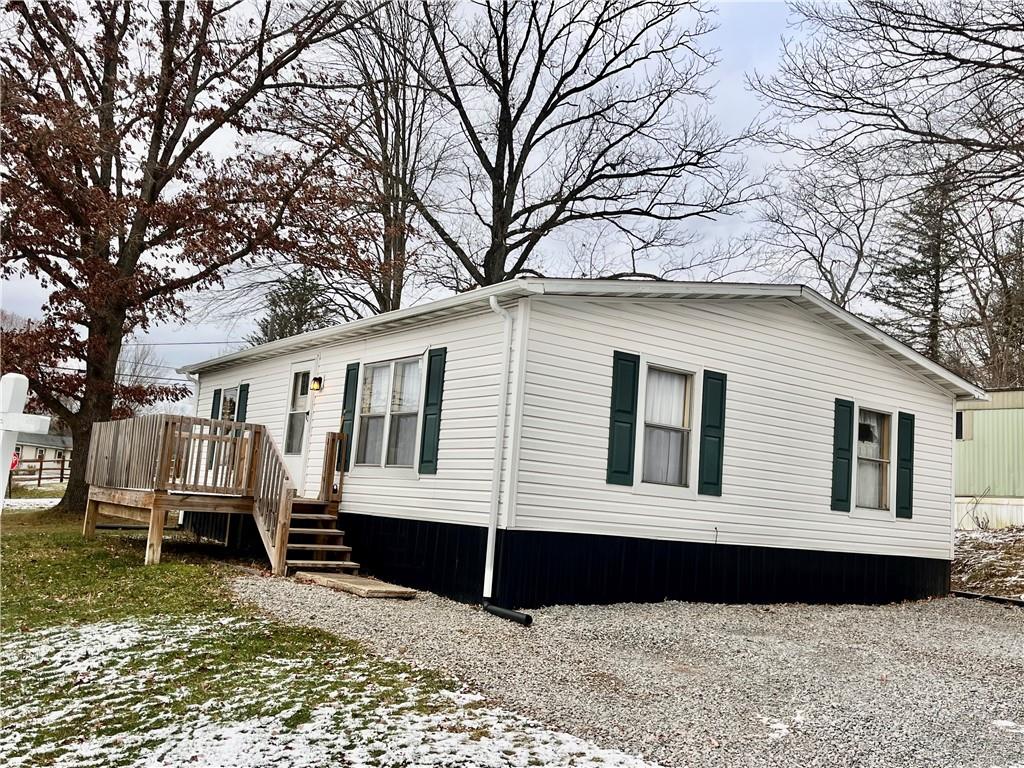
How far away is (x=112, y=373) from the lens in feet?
58.6

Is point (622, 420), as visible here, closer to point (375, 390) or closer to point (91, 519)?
point (375, 390)

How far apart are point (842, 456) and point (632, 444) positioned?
370 centimetres

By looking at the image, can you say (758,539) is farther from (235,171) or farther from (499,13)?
(499,13)

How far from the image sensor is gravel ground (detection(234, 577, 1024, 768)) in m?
5.44

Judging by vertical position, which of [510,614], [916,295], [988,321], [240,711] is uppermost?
[916,295]

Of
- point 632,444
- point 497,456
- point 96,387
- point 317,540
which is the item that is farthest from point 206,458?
point 96,387

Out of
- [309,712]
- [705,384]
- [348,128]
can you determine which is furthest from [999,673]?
[348,128]

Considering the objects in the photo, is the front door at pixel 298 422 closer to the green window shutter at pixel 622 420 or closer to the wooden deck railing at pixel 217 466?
the wooden deck railing at pixel 217 466

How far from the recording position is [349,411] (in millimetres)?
11812

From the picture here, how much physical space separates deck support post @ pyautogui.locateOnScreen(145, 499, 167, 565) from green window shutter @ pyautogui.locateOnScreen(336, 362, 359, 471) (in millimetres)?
2243

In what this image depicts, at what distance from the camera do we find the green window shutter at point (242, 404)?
590 inches

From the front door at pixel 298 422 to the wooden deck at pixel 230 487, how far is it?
1028mm

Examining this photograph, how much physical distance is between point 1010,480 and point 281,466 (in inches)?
670

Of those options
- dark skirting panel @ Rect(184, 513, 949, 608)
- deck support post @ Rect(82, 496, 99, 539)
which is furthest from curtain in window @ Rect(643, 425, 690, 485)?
deck support post @ Rect(82, 496, 99, 539)
